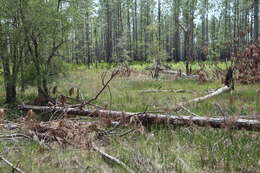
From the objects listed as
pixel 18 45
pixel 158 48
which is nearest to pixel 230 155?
pixel 18 45

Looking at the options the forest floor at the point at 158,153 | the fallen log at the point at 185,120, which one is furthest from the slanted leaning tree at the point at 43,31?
the forest floor at the point at 158,153

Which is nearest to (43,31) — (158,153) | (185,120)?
(185,120)

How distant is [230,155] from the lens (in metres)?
3.14

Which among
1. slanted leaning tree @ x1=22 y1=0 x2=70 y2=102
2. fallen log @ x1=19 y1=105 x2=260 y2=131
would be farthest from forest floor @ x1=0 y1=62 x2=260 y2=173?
slanted leaning tree @ x1=22 y1=0 x2=70 y2=102

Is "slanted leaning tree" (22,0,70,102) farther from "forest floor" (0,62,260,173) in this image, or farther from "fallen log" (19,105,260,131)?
"forest floor" (0,62,260,173)

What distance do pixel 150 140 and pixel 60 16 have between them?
518cm

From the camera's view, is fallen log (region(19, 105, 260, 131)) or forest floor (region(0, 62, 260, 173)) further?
fallen log (region(19, 105, 260, 131))

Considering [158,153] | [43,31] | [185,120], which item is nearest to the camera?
[158,153]

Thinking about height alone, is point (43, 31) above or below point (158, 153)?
above

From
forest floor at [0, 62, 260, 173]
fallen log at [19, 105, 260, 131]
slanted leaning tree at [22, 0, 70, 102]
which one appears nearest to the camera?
forest floor at [0, 62, 260, 173]

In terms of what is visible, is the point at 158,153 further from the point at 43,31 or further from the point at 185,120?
the point at 43,31

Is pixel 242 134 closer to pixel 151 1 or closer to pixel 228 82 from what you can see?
pixel 228 82

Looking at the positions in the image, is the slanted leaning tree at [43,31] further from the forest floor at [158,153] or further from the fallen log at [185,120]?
the forest floor at [158,153]

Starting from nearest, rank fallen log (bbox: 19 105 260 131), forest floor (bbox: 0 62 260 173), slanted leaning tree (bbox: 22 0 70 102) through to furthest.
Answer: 1. forest floor (bbox: 0 62 260 173)
2. fallen log (bbox: 19 105 260 131)
3. slanted leaning tree (bbox: 22 0 70 102)
